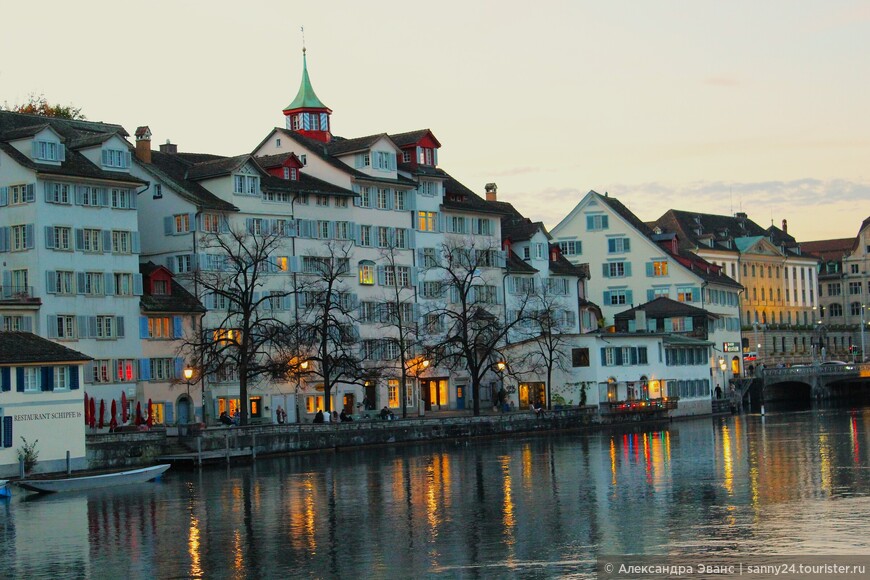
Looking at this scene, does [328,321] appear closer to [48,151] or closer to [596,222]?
[48,151]

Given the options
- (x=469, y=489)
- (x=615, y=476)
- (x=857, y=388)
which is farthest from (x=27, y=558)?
(x=857, y=388)

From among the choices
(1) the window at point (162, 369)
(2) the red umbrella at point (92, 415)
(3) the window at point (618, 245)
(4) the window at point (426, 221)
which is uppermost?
(3) the window at point (618, 245)

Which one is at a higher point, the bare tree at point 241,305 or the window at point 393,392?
the bare tree at point 241,305

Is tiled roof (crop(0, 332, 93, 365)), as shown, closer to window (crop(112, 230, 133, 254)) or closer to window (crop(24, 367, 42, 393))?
window (crop(24, 367, 42, 393))

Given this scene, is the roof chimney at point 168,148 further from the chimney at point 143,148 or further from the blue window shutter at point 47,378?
the blue window shutter at point 47,378

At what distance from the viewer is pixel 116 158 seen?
88375 millimetres

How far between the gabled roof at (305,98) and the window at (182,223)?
25180 millimetres

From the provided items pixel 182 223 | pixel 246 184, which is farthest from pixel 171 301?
pixel 246 184

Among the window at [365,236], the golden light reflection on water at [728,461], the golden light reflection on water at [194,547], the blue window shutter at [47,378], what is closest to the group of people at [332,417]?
the window at [365,236]

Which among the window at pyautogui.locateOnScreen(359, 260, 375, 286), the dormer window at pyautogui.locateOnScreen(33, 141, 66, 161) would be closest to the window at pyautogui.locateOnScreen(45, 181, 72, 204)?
the dormer window at pyautogui.locateOnScreen(33, 141, 66, 161)

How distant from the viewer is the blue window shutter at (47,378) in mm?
69438

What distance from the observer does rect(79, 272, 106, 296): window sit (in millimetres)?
85500

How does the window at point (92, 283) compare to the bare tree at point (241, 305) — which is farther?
the window at point (92, 283)

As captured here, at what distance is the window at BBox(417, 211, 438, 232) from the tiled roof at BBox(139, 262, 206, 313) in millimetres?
24119
